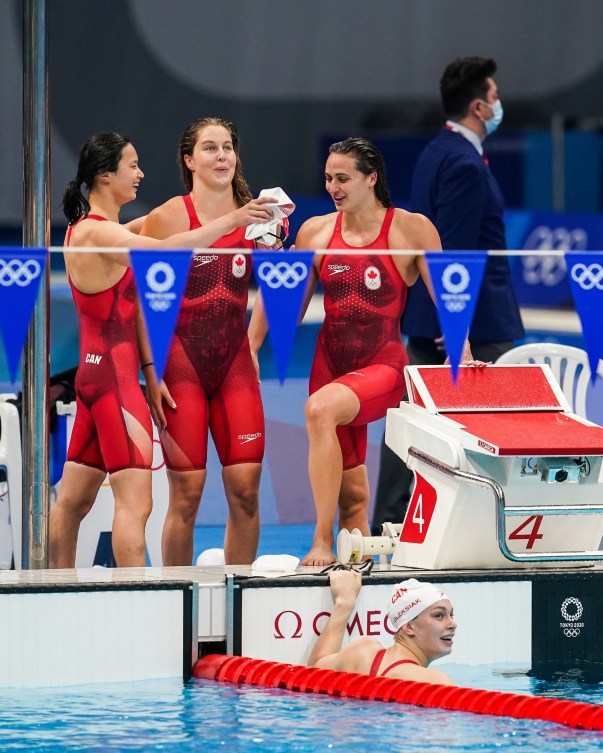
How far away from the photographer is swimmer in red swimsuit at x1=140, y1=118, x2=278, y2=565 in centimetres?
552

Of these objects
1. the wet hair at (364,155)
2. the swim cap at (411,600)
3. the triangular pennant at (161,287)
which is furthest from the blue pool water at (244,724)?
the wet hair at (364,155)

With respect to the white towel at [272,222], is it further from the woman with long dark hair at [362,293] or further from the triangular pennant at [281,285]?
the woman with long dark hair at [362,293]

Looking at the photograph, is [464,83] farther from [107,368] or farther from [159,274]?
[159,274]

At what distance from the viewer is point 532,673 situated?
5258 millimetres

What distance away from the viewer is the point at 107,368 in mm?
5379

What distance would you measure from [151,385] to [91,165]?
81 centimetres

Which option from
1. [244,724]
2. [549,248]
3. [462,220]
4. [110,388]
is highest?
[549,248]

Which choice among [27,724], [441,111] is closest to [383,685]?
[27,724]

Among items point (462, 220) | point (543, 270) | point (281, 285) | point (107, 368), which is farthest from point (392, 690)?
point (543, 270)

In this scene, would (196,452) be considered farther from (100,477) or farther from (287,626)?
(287,626)

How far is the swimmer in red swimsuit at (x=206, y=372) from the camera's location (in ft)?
18.1

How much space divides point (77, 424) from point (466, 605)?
1.51m

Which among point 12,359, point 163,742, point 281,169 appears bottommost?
point 163,742

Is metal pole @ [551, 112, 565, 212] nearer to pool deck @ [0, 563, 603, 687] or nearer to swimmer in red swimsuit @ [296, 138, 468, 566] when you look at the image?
swimmer in red swimsuit @ [296, 138, 468, 566]
